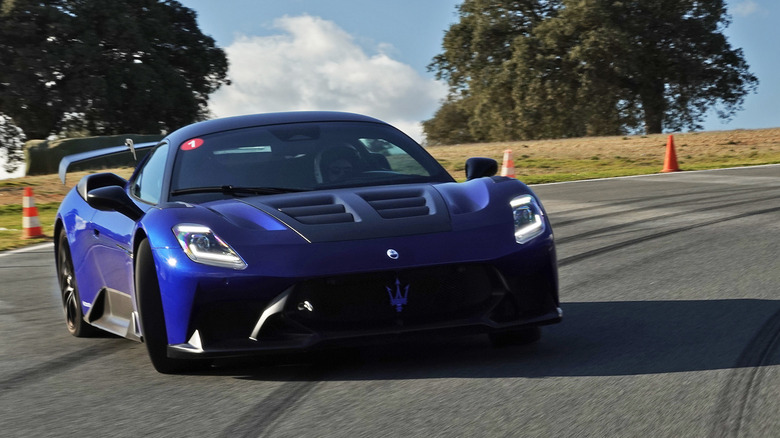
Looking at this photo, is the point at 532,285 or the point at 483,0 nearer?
the point at 532,285

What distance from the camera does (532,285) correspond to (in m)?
4.95

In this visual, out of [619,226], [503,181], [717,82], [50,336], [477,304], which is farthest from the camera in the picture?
[717,82]

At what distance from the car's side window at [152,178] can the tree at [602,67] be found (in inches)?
1290

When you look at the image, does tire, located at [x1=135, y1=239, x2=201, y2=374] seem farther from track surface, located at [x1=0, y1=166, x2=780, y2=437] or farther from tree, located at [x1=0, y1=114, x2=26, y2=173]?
tree, located at [x1=0, y1=114, x2=26, y2=173]

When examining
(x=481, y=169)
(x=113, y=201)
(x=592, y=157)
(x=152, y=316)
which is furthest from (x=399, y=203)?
(x=592, y=157)

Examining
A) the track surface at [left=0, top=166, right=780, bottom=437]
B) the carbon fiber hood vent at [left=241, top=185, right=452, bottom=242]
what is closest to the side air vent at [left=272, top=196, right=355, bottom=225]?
the carbon fiber hood vent at [left=241, top=185, right=452, bottom=242]

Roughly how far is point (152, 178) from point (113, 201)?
0.61m

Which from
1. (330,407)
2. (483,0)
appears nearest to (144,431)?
(330,407)

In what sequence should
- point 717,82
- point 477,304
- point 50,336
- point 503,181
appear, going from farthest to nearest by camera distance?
point 717,82
point 50,336
point 503,181
point 477,304

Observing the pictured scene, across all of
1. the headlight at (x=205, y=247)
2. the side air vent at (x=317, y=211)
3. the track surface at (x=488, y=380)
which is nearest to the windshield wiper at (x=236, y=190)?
the side air vent at (x=317, y=211)

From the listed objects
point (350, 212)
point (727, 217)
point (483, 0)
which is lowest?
point (727, 217)

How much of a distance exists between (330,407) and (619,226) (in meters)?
7.12

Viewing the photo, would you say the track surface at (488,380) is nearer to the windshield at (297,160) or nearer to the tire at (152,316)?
the tire at (152,316)

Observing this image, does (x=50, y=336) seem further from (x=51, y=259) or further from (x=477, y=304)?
(x=51, y=259)
